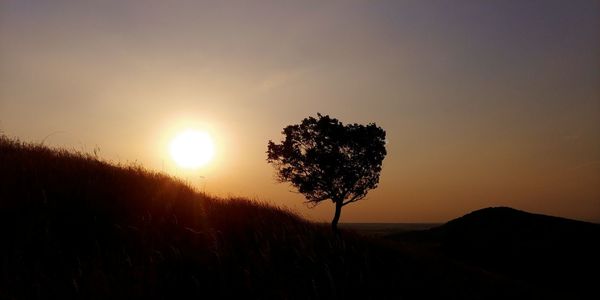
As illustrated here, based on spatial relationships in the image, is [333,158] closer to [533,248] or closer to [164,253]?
[533,248]

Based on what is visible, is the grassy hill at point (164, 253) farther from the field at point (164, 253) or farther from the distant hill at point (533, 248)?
the distant hill at point (533, 248)

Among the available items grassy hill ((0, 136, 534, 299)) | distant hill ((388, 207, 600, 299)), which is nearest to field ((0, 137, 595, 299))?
grassy hill ((0, 136, 534, 299))

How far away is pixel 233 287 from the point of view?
4.65 meters

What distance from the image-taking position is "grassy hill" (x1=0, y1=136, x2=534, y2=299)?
4609 mm

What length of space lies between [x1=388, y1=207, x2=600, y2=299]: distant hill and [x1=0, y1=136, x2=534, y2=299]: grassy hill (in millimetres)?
15157

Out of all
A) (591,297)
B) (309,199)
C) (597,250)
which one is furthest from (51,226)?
(309,199)

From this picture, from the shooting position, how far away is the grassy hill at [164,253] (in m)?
4.61

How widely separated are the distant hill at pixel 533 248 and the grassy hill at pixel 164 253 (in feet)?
49.7

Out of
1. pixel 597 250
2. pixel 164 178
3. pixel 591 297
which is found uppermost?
pixel 164 178

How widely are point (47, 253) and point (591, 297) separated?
2034 centimetres

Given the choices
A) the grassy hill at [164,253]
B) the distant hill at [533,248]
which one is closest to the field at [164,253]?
the grassy hill at [164,253]

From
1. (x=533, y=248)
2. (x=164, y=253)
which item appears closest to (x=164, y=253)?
(x=164, y=253)

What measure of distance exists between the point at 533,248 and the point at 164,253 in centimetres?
2189

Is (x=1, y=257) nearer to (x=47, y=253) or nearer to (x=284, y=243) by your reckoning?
(x=47, y=253)
